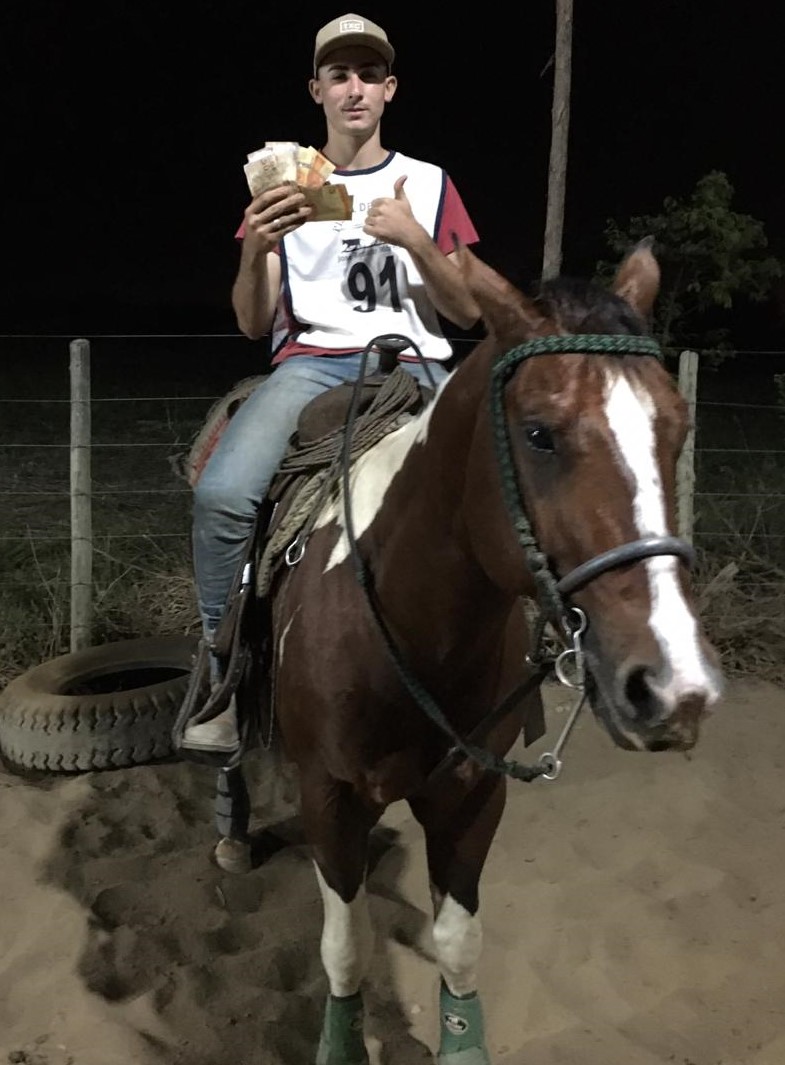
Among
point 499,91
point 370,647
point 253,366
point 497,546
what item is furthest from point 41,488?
point 499,91

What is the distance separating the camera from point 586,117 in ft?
46.9

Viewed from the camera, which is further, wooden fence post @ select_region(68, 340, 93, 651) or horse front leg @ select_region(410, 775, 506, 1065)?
wooden fence post @ select_region(68, 340, 93, 651)

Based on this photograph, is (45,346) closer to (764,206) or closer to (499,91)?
(499,91)

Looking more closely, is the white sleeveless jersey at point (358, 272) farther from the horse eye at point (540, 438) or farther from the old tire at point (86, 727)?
the old tire at point (86, 727)

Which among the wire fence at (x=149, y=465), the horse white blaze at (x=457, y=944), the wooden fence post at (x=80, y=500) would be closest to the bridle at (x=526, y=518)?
the horse white blaze at (x=457, y=944)

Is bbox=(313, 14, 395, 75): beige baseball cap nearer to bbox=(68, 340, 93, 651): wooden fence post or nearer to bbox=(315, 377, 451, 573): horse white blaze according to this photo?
bbox=(315, 377, 451, 573): horse white blaze

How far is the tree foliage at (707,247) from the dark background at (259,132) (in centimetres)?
520

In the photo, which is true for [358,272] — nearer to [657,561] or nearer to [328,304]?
[328,304]

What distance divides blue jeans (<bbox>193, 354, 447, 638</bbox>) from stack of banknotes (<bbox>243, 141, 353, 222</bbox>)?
645 mm

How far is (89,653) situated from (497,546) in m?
3.27

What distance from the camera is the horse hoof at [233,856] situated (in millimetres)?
3188

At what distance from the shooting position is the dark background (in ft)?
41.5

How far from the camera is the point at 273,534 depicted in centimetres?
244

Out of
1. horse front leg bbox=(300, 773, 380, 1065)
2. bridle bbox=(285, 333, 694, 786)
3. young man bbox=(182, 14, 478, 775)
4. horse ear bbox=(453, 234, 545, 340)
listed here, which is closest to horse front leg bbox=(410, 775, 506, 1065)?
horse front leg bbox=(300, 773, 380, 1065)
